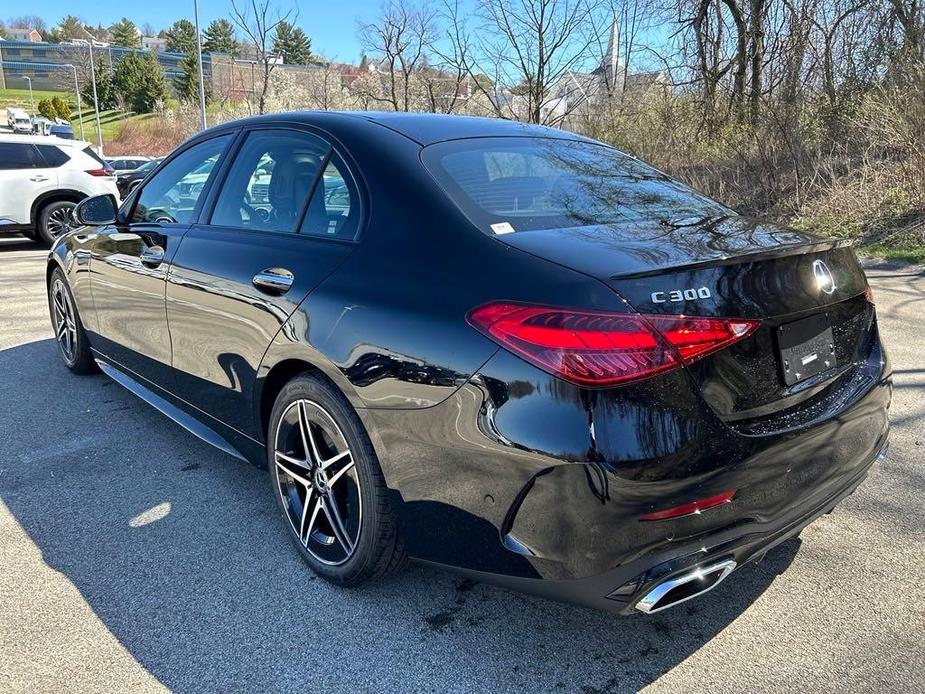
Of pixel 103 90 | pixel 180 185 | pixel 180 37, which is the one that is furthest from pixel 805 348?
pixel 180 37

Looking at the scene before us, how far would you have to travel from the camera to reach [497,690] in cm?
213

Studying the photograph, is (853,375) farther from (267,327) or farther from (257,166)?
(257,166)

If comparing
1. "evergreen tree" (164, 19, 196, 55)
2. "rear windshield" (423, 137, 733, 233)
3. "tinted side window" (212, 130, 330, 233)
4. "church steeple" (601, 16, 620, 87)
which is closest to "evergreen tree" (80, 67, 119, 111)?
"evergreen tree" (164, 19, 196, 55)

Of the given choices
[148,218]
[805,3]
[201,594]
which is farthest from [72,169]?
[805,3]

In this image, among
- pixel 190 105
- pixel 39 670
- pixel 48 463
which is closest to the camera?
pixel 39 670

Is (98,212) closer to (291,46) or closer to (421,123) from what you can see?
(421,123)

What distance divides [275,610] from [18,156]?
11607mm

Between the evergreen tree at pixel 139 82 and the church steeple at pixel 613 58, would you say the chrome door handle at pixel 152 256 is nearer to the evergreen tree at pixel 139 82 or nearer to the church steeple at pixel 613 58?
the church steeple at pixel 613 58

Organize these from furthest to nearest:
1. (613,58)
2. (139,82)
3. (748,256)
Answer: (139,82)
(613,58)
(748,256)

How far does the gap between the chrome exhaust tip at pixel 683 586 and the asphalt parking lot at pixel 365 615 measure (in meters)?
0.35

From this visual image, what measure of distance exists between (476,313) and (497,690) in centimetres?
108

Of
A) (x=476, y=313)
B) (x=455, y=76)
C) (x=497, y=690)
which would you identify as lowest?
(x=497, y=690)

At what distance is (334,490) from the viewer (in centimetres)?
260

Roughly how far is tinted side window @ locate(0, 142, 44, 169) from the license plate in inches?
491
